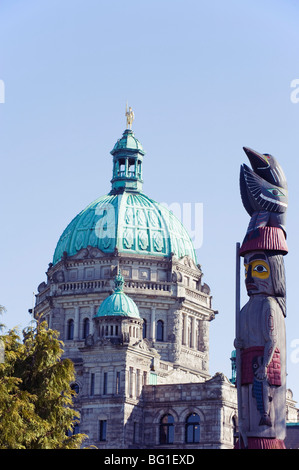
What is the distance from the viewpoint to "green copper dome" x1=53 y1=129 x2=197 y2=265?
354 feet

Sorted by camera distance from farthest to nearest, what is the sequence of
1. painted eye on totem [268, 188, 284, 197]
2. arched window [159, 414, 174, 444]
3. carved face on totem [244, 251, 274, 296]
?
arched window [159, 414, 174, 444] → painted eye on totem [268, 188, 284, 197] → carved face on totem [244, 251, 274, 296]

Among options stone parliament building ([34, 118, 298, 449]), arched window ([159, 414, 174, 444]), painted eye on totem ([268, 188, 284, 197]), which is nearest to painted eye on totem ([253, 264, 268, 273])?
painted eye on totem ([268, 188, 284, 197])

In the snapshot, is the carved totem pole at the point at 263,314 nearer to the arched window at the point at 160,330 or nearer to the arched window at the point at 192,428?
the arched window at the point at 192,428

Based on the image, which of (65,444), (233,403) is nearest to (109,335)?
(233,403)

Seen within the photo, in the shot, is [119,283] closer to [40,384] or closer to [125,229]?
[125,229]

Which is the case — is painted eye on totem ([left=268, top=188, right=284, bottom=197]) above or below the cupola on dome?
below

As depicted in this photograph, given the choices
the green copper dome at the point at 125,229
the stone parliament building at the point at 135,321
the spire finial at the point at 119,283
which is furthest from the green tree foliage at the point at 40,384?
the green copper dome at the point at 125,229

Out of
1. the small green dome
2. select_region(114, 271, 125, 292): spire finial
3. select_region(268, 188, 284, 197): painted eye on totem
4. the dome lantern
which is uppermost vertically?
the dome lantern

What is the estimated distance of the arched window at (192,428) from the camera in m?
87.3

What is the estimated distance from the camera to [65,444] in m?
49.5

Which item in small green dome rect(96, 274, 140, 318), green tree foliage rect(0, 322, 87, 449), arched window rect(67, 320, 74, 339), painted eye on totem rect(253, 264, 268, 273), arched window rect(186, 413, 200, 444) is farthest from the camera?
arched window rect(67, 320, 74, 339)

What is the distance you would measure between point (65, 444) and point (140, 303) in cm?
5607

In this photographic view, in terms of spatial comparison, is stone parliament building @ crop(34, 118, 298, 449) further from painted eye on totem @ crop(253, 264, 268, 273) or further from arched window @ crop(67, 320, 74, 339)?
painted eye on totem @ crop(253, 264, 268, 273)

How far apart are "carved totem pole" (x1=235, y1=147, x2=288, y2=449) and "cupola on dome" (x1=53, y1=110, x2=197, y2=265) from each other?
49.5 meters
